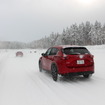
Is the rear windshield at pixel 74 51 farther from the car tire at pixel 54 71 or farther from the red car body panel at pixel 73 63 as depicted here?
the car tire at pixel 54 71

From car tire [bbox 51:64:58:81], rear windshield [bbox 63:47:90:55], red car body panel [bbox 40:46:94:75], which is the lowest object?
car tire [bbox 51:64:58:81]

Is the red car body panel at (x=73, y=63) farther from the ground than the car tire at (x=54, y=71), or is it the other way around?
the red car body panel at (x=73, y=63)

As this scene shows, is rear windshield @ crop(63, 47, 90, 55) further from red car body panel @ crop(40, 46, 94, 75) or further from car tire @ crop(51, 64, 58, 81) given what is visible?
car tire @ crop(51, 64, 58, 81)

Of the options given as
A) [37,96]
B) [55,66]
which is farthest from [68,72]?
[37,96]

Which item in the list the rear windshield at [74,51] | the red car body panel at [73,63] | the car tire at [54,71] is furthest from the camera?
the car tire at [54,71]

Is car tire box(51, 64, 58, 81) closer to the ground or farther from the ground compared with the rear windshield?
closer to the ground

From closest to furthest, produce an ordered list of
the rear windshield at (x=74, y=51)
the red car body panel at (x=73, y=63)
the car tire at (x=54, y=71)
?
the red car body panel at (x=73, y=63), the rear windshield at (x=74, y=51), the car tire at (x=54, y=71)

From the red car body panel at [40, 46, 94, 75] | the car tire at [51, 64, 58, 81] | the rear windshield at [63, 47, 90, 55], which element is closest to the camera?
the red car body panel at [40, 46, 94, 75]

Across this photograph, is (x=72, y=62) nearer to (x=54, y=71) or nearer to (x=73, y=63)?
(x=73, y=63)

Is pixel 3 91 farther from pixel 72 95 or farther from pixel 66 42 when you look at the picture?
pixel 66 42

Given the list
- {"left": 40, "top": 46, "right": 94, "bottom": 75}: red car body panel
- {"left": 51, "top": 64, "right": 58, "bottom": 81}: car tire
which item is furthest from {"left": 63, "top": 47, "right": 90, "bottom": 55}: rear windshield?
{"left": 51, "top": 64, "right": 58, "bottom": 81}: car tire

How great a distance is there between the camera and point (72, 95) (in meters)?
5.26

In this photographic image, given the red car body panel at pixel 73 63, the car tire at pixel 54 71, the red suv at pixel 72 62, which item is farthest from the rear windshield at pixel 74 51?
the car tire at pixel 54 71

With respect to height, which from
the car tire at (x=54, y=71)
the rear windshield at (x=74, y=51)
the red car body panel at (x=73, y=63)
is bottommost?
the car tire at (x=54, y=71)
